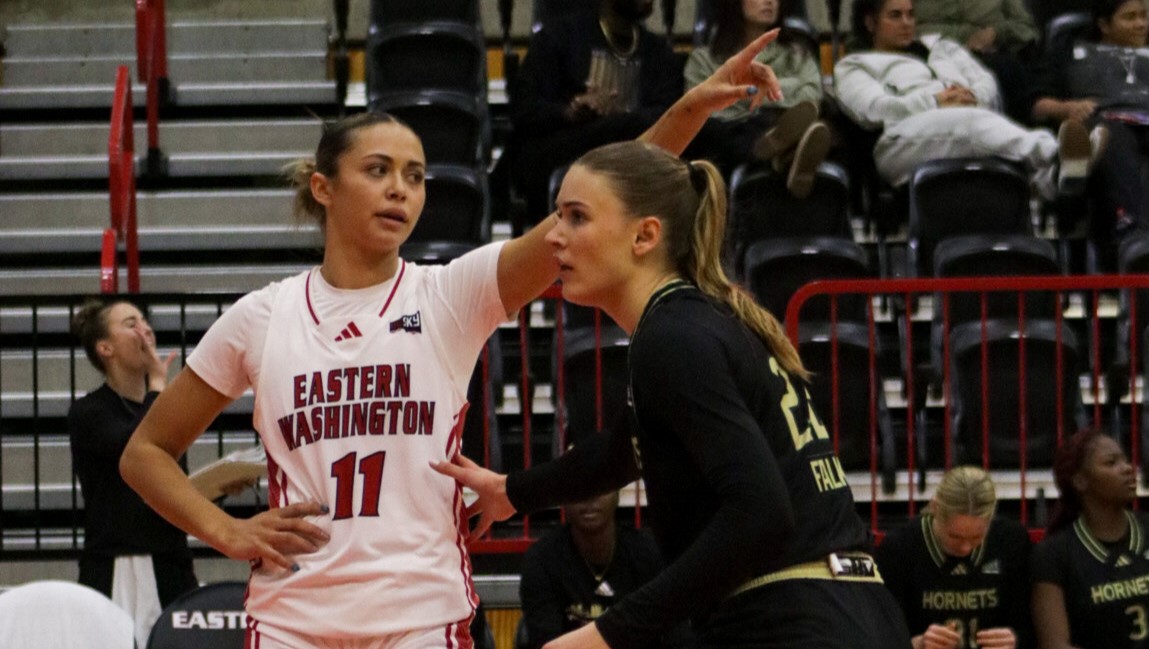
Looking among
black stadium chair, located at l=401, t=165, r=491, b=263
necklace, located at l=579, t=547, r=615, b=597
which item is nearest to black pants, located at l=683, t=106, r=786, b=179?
black stadium chair, located at l=401, t=165, r=491, b=263

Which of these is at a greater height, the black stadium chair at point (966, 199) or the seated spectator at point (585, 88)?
the seated spectator at point (585, 88)

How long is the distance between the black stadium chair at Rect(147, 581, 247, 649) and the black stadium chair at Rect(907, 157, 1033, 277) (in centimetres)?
345

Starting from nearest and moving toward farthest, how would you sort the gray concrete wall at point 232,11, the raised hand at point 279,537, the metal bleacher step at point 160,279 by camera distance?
the raised hand at point 279,537 < the metal bleacher step at point 160,279 < the gray concrete wall at point 232,11

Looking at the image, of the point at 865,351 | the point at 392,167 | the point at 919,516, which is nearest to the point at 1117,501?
the point at 919,516

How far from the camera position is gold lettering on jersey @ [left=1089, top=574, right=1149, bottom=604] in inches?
229

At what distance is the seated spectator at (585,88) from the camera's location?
7.70 meters

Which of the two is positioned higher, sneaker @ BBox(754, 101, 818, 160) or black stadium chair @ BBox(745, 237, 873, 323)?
sneaker @ BBox(754, 101, 818, 160)

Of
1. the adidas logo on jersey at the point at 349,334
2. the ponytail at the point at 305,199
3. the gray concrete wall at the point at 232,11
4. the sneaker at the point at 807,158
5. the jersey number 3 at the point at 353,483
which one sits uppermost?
the gray concrete wall at the point at 232,11

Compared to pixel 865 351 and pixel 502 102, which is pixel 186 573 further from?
pixel 502 102

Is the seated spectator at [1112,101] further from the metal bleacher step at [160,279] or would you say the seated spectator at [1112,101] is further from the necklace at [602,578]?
the metal bleacher step at [160,279]

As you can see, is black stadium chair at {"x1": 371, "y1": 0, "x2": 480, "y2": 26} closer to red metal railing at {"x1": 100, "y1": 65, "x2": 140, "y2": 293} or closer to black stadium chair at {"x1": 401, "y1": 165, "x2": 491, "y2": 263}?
red metal railing at {"x1": 100, "y1": 65, "x2": 140, "y2": 293}

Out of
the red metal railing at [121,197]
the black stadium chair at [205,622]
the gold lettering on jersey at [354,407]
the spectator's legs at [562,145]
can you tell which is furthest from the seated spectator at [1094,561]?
the red metal railing at [121,197]

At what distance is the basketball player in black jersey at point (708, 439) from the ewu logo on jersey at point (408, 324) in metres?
0.49

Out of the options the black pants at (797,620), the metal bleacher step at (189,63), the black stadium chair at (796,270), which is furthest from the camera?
the metal bleacher step at (189,63)
